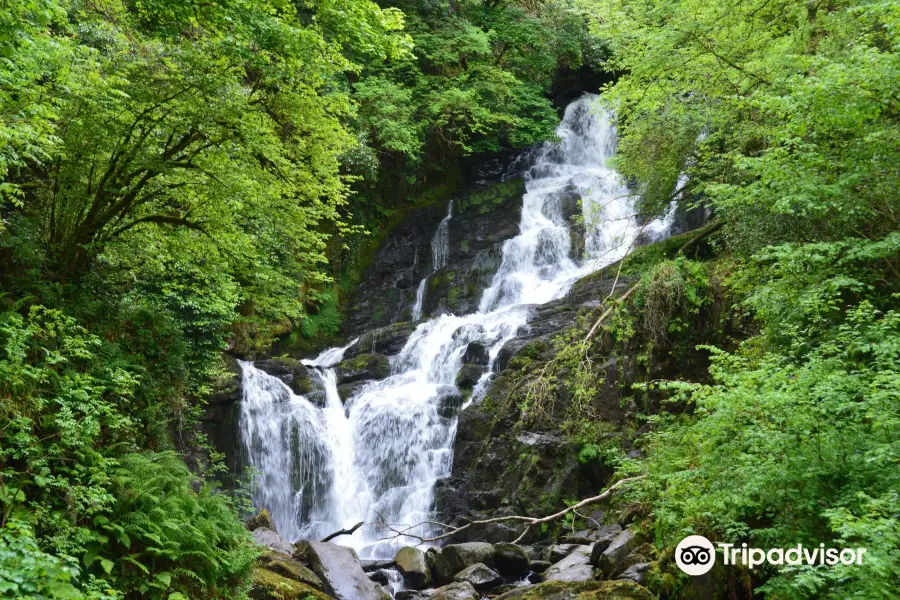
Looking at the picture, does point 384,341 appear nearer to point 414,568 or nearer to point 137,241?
point 414,568

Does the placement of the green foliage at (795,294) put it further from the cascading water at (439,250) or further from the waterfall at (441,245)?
the waterfall at (441,245)

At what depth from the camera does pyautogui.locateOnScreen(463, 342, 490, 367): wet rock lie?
1514 centimetres

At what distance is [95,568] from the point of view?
18.8 ft

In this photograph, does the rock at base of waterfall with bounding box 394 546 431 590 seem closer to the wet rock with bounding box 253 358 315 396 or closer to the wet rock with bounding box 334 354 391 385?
the wet rock with bounding box 253 358 315 396

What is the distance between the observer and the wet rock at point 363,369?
1639cm

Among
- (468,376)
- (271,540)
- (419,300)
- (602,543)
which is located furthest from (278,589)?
(419,300)

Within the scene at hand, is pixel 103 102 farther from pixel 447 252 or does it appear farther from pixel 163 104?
pixel 447 252

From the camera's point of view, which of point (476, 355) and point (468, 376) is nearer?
point (468, 376)

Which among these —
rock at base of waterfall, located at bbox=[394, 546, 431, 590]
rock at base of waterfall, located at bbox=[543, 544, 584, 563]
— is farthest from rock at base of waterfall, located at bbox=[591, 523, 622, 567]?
rock at base of waterfall, located at bbox=[394, 546, 431, 590]

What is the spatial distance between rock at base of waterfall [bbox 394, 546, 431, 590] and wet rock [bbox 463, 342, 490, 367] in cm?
561

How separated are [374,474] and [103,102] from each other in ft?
31.4

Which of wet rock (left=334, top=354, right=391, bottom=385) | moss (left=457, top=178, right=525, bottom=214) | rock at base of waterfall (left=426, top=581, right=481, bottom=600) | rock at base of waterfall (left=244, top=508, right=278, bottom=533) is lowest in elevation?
rock at base of waterfall (left=426, top=581, right=481, bottom=600)

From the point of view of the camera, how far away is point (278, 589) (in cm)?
787

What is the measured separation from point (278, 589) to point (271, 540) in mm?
1915
